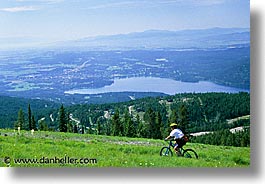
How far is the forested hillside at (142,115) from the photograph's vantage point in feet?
33.2

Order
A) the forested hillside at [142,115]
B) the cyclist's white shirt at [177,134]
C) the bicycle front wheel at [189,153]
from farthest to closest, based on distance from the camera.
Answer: the forested hillside at [142,115] → the cyclist's white shirt at [177,134] → the bicycle front wheel at [189,153]

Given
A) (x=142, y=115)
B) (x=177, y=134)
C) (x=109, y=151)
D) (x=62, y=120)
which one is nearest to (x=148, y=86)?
(x=142, y=115)

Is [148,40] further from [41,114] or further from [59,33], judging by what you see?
[41,114]

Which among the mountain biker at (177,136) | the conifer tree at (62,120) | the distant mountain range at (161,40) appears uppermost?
the distant mountain range at (161,40)

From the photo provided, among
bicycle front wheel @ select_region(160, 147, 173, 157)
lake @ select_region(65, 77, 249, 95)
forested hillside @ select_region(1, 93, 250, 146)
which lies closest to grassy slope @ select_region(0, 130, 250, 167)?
bicycle front wheel @ select_region(160, 147, 173, 157)

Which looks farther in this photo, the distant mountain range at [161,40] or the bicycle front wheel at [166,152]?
the distant mountain range at [161,40]

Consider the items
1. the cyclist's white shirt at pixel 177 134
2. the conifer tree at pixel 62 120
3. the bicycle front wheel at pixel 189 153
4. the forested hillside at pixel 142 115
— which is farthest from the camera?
the conifer tree at pixel 62 120

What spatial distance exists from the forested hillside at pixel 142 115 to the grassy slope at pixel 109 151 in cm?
18

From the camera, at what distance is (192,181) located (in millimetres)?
9625

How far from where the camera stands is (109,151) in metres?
9.91

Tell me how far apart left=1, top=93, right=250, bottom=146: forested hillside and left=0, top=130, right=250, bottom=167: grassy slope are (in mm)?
183

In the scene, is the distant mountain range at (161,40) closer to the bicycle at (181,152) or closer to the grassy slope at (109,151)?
the grassy slope at (109,151)

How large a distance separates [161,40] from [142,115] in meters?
1.32

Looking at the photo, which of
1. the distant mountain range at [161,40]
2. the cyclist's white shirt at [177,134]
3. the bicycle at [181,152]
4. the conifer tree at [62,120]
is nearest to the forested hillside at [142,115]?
the conifer tree at [62,120]
